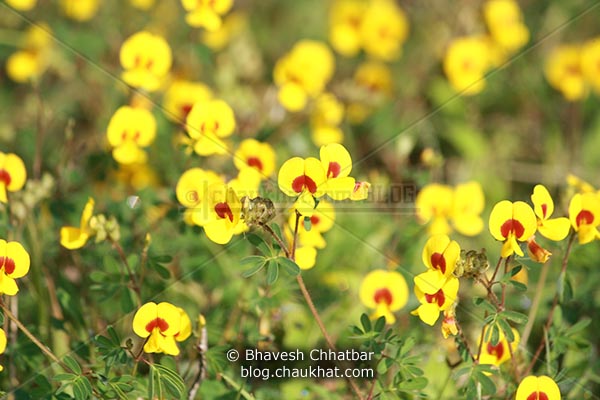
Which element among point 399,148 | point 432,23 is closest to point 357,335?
point 399,148

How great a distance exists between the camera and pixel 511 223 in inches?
64.6

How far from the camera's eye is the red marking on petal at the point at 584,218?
5.82ft

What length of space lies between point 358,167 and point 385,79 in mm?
559

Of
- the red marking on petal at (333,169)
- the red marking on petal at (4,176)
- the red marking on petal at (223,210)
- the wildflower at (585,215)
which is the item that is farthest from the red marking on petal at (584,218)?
the red marking on petal at (4,176)

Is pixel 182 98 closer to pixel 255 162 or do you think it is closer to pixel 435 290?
pixel 255 162

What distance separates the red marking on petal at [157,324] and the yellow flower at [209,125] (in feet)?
1.94

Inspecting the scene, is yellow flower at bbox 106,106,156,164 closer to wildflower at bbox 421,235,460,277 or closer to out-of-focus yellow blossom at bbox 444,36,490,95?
wildflower at bbox 421,235,460,277

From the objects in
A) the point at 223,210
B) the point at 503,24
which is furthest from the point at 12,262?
the point at 503,24

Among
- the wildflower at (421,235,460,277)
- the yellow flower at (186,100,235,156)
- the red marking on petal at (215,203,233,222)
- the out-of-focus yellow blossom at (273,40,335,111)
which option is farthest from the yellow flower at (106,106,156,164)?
the wildflower at (421,235,460,277)

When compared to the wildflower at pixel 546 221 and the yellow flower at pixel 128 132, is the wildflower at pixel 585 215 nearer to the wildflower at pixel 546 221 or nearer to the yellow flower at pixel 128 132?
the wildflower at pixel 546 221

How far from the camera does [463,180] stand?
307 centimetres

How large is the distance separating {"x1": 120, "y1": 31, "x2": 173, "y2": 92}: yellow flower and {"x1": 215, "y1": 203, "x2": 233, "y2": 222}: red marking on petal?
2.48 ft

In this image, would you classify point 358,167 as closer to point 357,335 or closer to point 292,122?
point 292,122

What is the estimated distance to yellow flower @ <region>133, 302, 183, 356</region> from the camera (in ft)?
5.36
